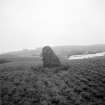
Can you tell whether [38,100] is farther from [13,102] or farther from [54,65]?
[54,65]

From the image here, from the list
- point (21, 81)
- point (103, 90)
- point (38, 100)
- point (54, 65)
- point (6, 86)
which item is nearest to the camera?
point (38, 100)

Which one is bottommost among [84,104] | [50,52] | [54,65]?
[84,104]

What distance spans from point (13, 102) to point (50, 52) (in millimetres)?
9820

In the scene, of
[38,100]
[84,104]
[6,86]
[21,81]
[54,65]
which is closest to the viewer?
[84,104]

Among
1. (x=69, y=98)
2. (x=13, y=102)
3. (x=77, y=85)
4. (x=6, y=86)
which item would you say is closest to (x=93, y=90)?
(x=77, y=85)

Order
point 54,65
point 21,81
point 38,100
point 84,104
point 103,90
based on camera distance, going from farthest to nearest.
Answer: point 54,65 → point 21,81 → point 103,90 → point 38,100 → point 84,104

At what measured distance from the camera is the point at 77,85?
10547 millimetres

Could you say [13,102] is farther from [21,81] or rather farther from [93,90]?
[93,90]

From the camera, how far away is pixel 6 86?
404 inches

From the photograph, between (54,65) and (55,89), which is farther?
(54,65)

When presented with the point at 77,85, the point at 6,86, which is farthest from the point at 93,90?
the point at 6,86

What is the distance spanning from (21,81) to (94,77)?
8931 mm

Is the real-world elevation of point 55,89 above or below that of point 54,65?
below

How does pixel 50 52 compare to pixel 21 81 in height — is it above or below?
above
